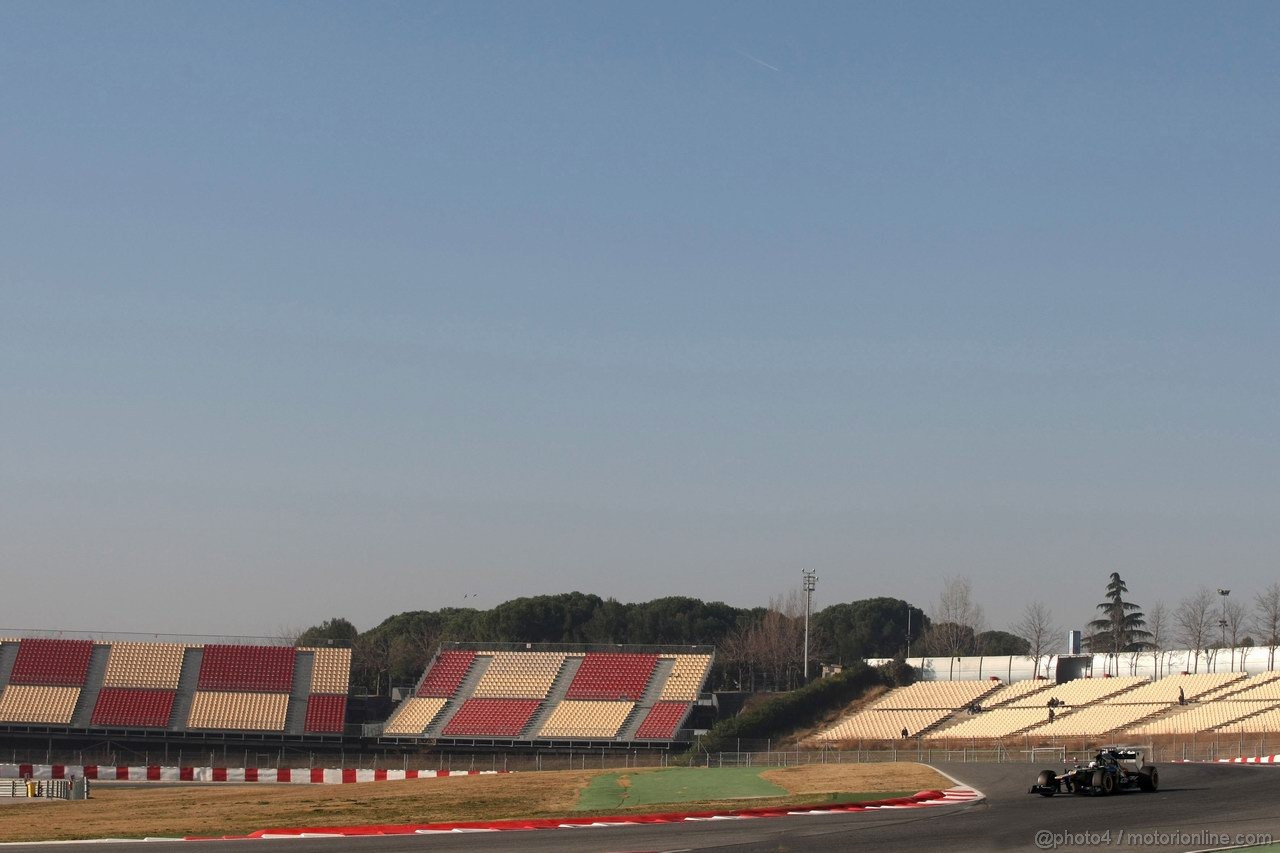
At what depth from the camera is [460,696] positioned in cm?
8444

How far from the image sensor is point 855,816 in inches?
1164

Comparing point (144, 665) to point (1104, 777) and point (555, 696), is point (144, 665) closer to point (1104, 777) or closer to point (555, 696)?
point (555, 696)

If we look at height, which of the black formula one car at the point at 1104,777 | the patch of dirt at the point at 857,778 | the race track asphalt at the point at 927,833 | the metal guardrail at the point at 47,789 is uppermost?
the black formula one car at the point at 1104,777

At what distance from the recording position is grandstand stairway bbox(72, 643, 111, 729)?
77.5m

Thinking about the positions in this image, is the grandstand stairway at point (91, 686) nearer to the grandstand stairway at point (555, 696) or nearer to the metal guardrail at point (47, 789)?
the metal guardrail at point (47, 789)

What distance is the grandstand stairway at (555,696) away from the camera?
79.8 m

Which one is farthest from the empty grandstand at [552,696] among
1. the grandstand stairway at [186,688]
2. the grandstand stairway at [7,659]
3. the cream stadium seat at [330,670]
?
the grandstand stairway at [7,659]

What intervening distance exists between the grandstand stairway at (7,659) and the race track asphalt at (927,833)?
5999cm

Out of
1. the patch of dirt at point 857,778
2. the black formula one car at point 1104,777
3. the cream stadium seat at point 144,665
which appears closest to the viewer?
the black formula one car at point 1104,777

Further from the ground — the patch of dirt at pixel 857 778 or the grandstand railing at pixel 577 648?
the grandstand railing at pixel 577 648

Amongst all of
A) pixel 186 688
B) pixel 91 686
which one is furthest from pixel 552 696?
pixel 91 686

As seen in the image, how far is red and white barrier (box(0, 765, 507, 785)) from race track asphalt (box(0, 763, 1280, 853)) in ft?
119

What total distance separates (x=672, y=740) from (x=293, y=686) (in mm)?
23216

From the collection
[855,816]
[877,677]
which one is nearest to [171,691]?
[877,677]
